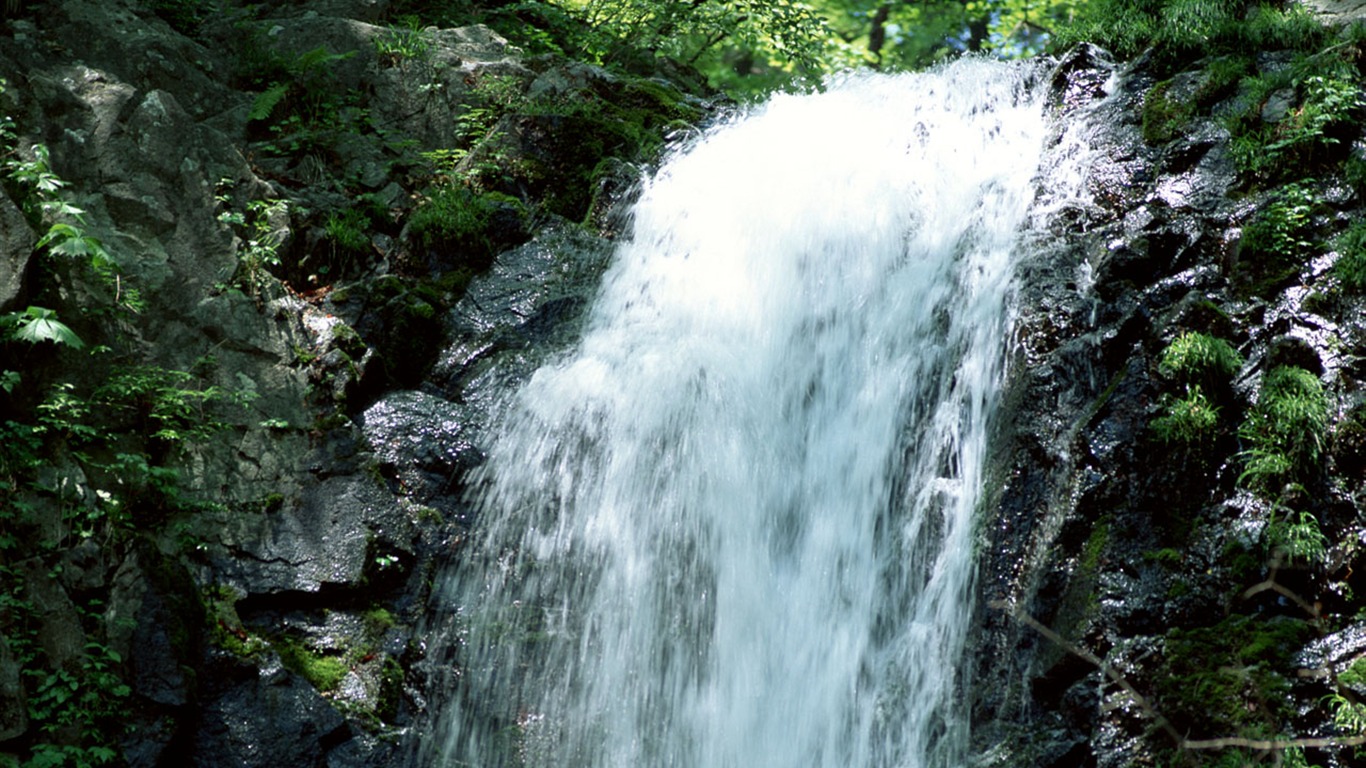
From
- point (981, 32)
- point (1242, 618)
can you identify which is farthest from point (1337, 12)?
point (981, 32)

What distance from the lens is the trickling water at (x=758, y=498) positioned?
5.37 m

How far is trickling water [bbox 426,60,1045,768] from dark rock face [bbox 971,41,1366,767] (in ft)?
0.92

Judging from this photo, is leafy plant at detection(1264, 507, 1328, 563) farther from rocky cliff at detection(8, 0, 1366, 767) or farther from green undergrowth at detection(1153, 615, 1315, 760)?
green undergrowth at detection(1153, 615, 1315, 760)

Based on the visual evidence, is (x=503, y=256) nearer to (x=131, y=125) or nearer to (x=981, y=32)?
(x=131, y=125)

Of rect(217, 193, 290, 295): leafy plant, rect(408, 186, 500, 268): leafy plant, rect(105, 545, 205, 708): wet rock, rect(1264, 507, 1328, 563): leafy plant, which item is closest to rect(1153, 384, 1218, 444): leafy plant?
rect(1264, 507, 1328, 563): leafy plant

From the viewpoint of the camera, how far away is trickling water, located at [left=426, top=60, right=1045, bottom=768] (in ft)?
17.6

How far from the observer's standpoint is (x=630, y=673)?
5605 mm

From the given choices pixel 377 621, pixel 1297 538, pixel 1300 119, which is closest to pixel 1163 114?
pixel 1300 119

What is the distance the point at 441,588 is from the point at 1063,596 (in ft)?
10.9

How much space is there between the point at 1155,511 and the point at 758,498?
207cm

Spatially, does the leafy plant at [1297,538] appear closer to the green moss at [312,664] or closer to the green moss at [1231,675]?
the green moss at [1231,675]

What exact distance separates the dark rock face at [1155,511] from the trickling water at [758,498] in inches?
11.0

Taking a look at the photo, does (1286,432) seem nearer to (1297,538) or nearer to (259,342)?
(1297,538)

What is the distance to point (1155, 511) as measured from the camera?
5.17 metres
